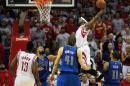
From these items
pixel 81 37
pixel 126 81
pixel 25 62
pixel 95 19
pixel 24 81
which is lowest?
pixel 126 81

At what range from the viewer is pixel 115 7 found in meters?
20.3

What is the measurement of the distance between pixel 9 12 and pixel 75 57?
853 cm

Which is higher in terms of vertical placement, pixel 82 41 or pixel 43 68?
pixel 82 41

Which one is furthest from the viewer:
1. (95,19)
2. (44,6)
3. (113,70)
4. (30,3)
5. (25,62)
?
(30,3)

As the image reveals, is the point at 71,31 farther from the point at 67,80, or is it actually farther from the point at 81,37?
the point at 67,80

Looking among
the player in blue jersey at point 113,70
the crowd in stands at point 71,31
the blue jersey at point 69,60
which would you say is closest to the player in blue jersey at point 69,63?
the blue jersey at point 69,60

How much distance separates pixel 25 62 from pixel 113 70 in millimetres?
2045

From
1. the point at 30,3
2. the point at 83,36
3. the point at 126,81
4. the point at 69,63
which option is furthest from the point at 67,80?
the point at 30,3

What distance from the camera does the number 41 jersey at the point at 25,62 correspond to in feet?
31.1

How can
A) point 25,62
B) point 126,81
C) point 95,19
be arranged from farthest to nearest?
point 126,81 → point 95,19 → point 25,62

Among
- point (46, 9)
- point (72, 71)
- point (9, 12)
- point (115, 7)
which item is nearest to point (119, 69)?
point (72, 71)

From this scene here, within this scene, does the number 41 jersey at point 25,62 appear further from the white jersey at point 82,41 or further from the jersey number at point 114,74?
the white jersey at point 82,41

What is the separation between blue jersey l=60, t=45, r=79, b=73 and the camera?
374 inches

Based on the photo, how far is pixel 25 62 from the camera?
9531 mm
